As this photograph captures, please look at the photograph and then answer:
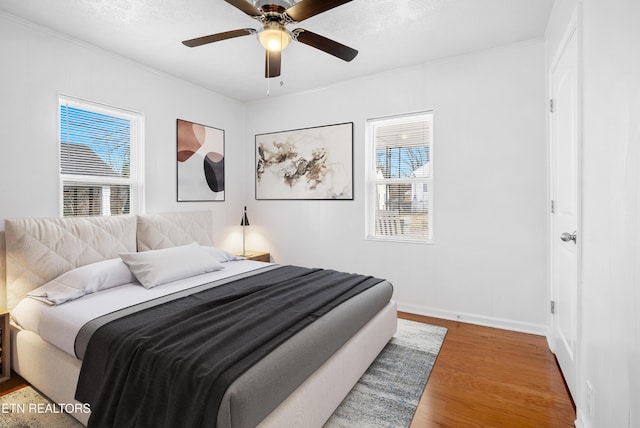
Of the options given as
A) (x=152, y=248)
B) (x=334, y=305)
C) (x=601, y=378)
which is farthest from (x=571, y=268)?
(x=152, y=248)

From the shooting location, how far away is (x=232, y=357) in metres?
1.40

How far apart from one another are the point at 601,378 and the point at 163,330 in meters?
2.06

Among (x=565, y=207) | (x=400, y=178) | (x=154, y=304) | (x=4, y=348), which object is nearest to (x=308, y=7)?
(x=154, y=304)

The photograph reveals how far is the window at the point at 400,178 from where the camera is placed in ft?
11.9

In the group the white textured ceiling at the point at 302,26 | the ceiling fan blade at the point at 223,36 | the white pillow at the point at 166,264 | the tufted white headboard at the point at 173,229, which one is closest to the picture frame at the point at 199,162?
the tufted white headboard at the point at 173,229

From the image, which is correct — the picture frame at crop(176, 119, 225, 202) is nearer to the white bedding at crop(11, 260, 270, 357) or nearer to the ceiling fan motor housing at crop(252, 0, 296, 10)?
the white bedding at crop(11, 260, 270, 357)

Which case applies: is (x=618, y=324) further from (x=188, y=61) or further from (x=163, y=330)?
(x=188, y=61)

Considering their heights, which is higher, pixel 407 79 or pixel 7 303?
pixel 407 79

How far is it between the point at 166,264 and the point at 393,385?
2011mm

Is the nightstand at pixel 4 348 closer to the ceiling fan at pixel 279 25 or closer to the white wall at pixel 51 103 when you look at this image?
the white wall at pixel 51 103

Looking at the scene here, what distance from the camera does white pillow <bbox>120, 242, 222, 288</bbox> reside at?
2.60m

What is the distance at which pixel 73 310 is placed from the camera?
2.03 m

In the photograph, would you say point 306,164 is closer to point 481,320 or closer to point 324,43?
point 324,43

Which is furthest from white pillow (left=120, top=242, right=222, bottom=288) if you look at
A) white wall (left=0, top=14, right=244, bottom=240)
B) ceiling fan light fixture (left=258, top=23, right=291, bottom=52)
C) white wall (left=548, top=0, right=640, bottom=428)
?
white wall (left=548, top=0, right=640, bottom=428)
